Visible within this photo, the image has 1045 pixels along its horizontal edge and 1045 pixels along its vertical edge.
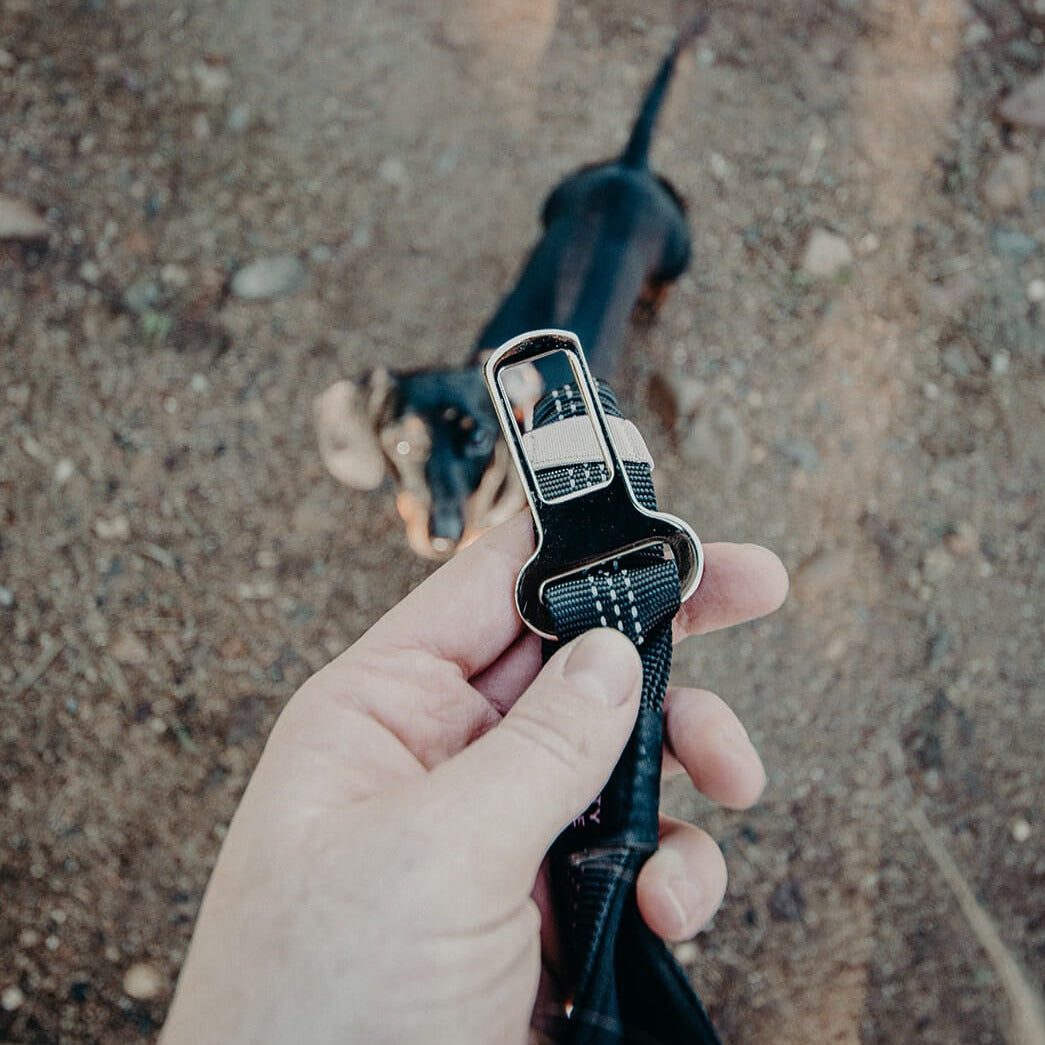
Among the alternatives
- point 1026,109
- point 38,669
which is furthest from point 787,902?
point 1026,109

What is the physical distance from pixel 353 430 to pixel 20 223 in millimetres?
1426

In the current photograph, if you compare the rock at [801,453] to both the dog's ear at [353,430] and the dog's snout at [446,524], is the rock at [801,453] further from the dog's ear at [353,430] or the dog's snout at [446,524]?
the dog's ear at [353,430]

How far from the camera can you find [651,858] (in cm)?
136

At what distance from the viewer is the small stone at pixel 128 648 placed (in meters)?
2.69

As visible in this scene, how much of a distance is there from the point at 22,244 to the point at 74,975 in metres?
2.41

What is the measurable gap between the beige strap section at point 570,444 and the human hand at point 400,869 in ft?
1.06

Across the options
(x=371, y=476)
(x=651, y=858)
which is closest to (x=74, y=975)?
(x=371, y=476)

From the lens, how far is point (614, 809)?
1308mm

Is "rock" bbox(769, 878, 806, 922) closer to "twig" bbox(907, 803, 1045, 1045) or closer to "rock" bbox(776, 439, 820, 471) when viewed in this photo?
"twig" bbox(907, 803, 1045, 1045)

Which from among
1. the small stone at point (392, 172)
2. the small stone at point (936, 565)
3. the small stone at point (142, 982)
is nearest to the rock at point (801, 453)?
the small stone at point (936, 565)

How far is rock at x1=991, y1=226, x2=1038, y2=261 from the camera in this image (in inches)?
125

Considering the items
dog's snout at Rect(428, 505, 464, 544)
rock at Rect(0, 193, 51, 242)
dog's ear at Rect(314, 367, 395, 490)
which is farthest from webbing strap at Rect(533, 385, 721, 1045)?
rock at Rect(0, 193, 51, 242)

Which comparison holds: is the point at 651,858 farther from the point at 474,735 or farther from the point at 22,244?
the point at 22,244

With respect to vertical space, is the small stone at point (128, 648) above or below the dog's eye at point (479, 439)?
below
